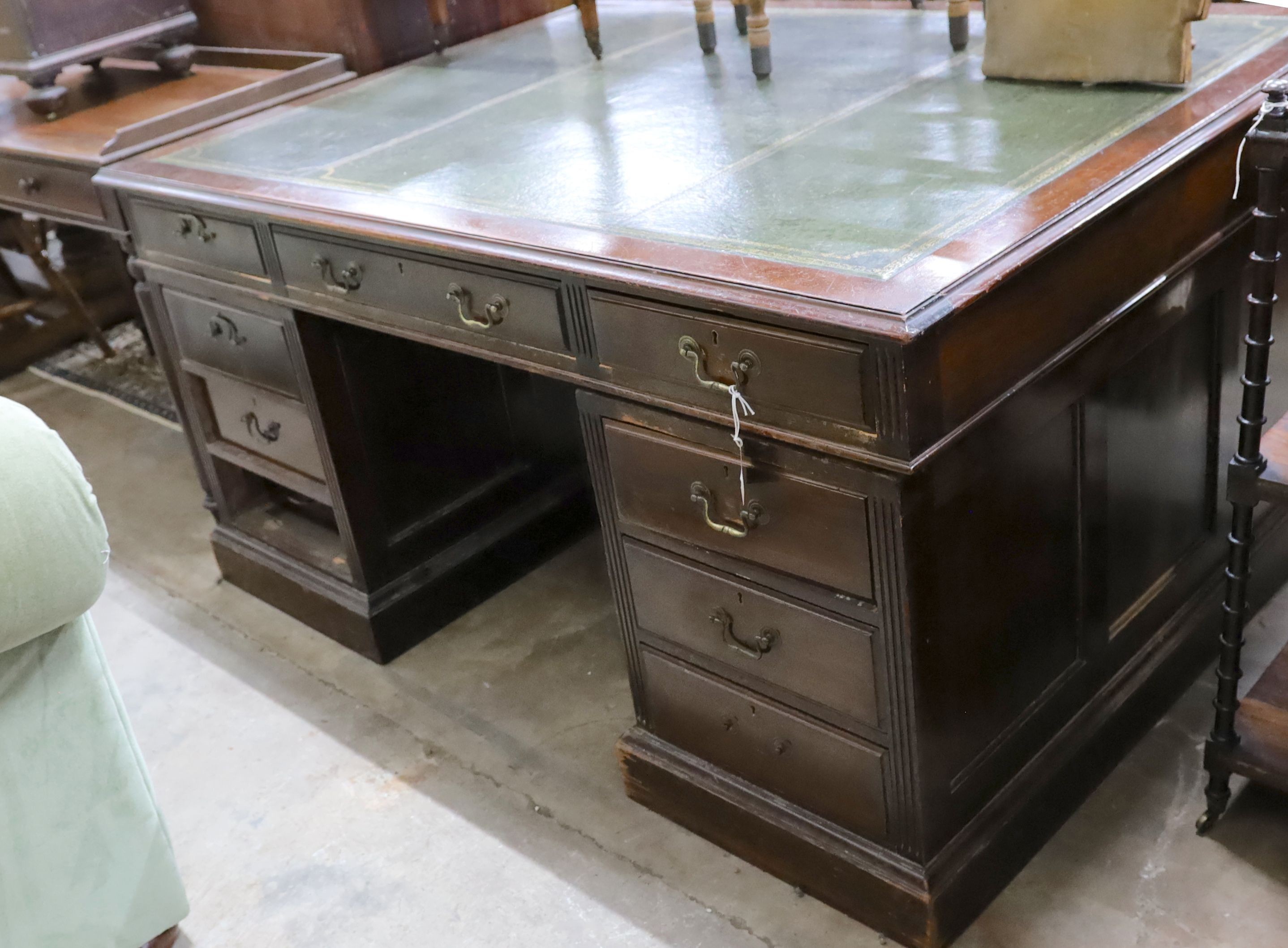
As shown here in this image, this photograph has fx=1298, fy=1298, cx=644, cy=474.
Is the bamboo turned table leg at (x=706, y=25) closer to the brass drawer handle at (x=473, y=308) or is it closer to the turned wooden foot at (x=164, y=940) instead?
the brass drawer handle at (x=473, y=308)

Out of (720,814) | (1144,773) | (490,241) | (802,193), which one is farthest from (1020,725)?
(490,241)

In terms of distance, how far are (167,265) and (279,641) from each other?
77cm

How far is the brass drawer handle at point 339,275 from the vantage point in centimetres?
196

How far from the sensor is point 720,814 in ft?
6.19

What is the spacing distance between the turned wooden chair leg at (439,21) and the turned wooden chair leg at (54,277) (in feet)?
4.98

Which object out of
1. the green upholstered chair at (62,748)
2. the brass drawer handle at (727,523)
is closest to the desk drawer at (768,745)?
the brass drawer handle at (727,523)

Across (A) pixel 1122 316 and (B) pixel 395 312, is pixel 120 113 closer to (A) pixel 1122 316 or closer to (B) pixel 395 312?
(B) pixel 395 312

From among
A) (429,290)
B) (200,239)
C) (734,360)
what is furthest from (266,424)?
(734,360)

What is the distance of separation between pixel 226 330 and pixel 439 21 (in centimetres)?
87

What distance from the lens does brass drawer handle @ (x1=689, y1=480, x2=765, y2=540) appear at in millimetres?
1569

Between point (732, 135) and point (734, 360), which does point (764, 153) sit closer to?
point (732, 135)

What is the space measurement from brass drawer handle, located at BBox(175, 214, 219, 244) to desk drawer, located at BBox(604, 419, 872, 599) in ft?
3.09

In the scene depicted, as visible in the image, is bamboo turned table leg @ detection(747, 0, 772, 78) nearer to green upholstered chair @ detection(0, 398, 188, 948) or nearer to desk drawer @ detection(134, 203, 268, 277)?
desk drawer @ detection(134, 203, 268, 277)

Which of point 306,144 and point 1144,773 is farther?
point 306,144
